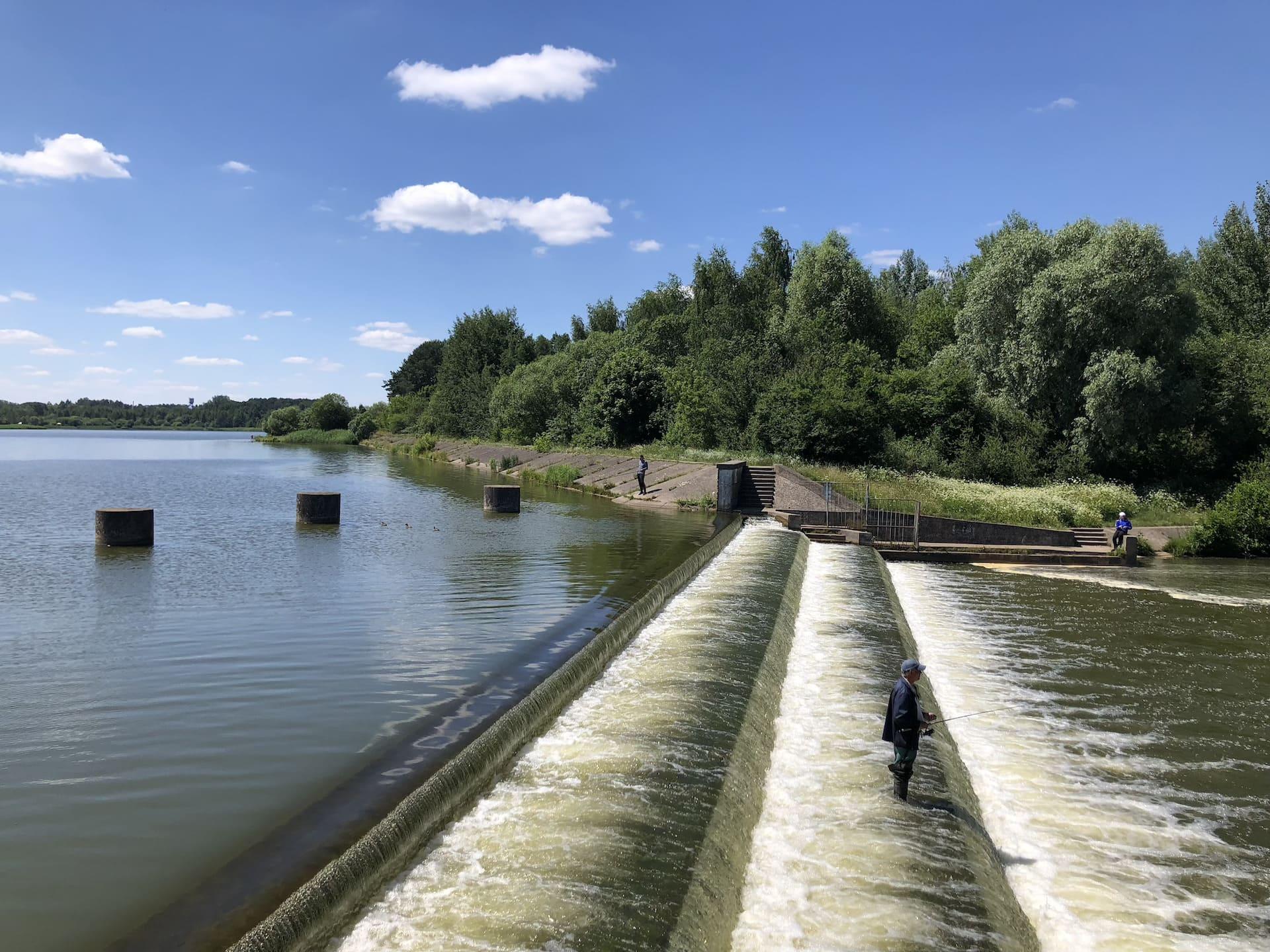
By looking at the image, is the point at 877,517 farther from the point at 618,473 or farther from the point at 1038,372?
the point at 618,473

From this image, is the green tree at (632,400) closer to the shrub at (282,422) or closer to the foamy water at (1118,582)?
the foamy water at (1118,582)

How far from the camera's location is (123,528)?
69.0 feet

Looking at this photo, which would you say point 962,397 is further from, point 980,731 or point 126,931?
point 126,931

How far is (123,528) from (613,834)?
1899cm

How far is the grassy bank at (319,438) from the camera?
378 ft

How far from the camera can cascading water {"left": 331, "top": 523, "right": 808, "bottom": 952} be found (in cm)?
548

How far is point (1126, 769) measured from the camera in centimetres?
956

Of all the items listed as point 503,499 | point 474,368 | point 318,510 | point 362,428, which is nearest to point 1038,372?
point 503,499

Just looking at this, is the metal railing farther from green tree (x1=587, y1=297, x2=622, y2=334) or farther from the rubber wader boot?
green tree (x1=587, y1=297, x2=622, y2=334)

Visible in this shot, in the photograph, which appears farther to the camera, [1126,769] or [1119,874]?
[1126,769]

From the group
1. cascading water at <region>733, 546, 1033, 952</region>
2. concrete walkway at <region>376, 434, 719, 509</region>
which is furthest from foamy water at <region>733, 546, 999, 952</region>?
concrete walkway at <region>376, 434, 719, 509</region>

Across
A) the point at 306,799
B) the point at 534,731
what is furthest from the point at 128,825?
the point at 534,731

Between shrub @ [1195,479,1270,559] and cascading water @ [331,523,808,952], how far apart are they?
23.3 meters

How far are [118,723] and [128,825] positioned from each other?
267 cm
